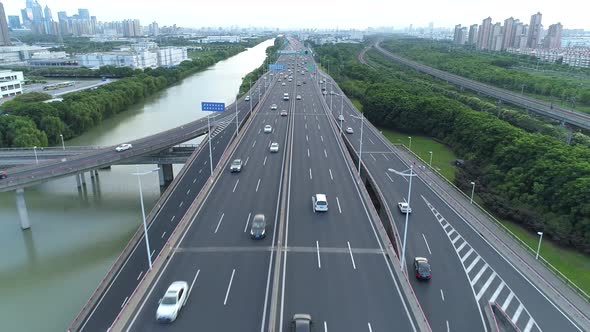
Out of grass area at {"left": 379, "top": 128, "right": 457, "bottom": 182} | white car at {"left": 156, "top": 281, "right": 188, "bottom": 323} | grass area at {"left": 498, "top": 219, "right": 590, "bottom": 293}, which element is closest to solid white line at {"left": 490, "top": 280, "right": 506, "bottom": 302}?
grass area at {"left": 498, "top": 219, "right": 590, "bottom": 293}

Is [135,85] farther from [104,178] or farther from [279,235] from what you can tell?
[279,235]

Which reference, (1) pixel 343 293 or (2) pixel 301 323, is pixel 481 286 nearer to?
(1) pixel 343 293

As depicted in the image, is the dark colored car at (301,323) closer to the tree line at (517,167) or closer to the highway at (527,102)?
the tree line at (517,167)

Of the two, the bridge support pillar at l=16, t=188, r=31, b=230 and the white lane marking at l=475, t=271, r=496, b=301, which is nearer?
the white lane marking at l=475, t=271, r=496, b=301

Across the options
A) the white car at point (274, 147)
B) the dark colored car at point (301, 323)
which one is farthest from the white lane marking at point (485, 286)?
the white car at point (274, 147)

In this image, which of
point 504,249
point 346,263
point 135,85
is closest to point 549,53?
point 135,85

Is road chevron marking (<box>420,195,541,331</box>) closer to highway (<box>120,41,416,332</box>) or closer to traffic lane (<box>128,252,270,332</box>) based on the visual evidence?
highway (<box>120,41,416,332</box>)
